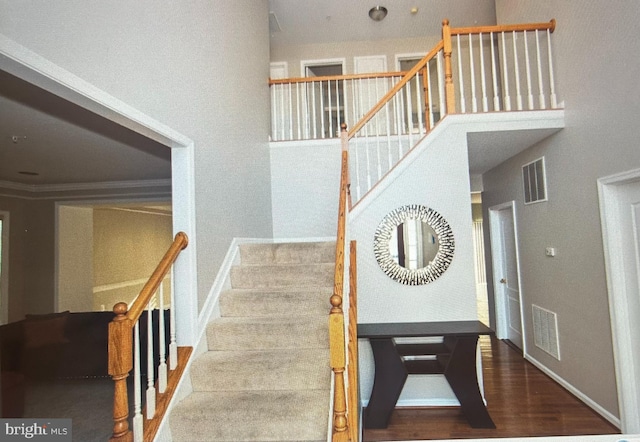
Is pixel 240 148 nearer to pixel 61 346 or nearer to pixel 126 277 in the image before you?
pixel 61 346

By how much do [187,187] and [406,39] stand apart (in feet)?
18.2

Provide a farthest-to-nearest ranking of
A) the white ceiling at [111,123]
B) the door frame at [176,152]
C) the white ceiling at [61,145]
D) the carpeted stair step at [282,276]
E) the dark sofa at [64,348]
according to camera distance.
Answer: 1. the dark sofa at [64,348]
2. the carpeted stair step at [282,276]
3. the white ceiling at [111,123]
4. the white ceiling at [61,145]
5. the door frame at [176,152]

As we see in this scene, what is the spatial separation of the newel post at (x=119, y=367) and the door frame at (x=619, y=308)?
3499 mm

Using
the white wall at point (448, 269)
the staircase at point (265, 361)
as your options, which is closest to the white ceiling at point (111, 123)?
the staircase at point (265, 361)

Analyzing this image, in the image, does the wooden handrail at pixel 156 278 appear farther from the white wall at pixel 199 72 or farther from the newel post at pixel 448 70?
the newel post at pixel 448 70

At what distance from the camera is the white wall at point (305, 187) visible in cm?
446

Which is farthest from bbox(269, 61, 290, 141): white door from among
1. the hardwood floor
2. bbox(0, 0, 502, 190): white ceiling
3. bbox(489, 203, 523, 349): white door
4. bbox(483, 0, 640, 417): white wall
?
the hardwood floor

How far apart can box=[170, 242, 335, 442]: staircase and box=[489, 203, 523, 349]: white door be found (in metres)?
3.08

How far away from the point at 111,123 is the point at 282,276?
1846mm

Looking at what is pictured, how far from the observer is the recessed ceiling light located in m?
5.26

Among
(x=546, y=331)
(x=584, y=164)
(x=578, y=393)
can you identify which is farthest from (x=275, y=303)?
(x=546, y=331)

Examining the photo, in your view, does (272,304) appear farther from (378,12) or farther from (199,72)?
(378,12)

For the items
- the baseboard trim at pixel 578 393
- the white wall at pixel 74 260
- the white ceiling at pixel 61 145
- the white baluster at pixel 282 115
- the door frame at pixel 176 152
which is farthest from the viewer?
the white wall at pixel 74 260

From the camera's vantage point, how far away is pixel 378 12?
17.4 ft
